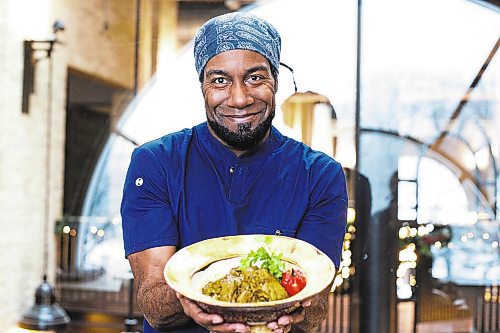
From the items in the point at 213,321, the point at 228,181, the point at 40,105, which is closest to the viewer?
the point at 213,321

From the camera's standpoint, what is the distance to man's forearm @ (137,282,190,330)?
1320 millimetres

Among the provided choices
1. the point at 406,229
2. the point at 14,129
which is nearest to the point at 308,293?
the point at 406,229

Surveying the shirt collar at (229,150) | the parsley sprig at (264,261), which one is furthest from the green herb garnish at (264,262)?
the shirt collar at (229,150)

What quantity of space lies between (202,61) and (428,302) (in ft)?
11.4

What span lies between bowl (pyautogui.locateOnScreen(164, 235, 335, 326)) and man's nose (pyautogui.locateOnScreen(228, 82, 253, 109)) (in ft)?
0.83

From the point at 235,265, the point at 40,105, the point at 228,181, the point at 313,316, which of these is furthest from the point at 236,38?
the point at 40,105

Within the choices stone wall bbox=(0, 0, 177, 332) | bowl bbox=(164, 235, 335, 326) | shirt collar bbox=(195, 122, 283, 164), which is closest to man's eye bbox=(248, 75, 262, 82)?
shirt collar bbox=(195, 122, 283, 164)

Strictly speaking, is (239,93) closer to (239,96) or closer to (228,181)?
(239,96)

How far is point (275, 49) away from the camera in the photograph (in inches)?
57.6

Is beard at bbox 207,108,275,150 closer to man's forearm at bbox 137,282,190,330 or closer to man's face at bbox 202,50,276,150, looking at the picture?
man's face at bbox 202,50,276,150

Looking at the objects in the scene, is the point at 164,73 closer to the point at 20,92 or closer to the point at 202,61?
the point at 20,92

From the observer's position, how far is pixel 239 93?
1.36m

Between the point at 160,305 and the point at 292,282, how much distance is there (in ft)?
0.94

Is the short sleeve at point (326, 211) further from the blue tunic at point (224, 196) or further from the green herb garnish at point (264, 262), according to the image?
the green herb garnish at point (264, 262)
